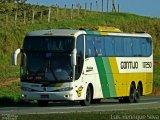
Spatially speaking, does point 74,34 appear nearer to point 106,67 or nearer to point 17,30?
point 106,67

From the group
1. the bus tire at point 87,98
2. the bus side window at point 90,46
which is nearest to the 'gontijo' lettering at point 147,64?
the bus side window at point 90,46

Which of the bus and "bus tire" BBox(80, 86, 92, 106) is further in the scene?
"bus tire" BBox(80, 86, 92, 106)

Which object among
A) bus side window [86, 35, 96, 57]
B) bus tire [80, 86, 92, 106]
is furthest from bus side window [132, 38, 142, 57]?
bus tire [80, 86, 92, 106]

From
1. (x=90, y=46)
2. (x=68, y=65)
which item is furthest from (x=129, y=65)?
(x=68, y=65)

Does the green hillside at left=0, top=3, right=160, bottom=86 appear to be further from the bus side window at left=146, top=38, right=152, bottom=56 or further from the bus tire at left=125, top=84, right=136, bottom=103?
the bus tire at left=125, top=84, right=136, bottom=103

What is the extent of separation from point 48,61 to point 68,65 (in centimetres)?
93

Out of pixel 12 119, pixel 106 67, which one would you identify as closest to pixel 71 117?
pixel 12 119

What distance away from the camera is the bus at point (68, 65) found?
98.9 ft

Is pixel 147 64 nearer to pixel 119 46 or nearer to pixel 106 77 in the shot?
pixel 119 46

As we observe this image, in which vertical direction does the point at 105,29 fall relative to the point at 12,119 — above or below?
above

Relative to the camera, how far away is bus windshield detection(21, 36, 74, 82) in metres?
30.2

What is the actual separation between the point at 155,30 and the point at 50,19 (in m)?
14.9

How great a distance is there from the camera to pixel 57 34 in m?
30.7

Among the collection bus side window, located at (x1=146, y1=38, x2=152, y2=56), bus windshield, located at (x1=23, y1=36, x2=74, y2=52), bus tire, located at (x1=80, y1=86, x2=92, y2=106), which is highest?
bus windshield, located at (x1=23, y1=36, x2=74, y2=52)
